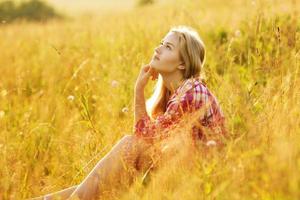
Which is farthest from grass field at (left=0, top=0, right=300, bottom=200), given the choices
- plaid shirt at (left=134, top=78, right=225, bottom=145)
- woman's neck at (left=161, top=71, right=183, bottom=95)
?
woman's neck at (left=161, top=71, right=183, bottom=95)

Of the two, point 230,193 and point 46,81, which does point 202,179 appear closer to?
point 230,193

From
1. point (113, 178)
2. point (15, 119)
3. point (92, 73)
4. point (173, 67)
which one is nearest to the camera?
point (113, 178)

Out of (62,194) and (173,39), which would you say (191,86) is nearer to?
(173,39)

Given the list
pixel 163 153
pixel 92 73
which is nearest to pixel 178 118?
pixel 163 153

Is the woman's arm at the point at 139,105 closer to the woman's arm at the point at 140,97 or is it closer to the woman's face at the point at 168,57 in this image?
the woman's arm at the point at 140,97

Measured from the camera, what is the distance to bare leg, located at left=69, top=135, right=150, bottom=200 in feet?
10.5

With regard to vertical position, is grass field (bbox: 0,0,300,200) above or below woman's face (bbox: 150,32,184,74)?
below

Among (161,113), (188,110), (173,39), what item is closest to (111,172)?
(188,110)

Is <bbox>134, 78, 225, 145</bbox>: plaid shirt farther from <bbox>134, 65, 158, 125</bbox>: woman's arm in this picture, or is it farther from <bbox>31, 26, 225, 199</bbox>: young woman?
<bbox>134, 65, 158, 125</bbox>: woman's arm

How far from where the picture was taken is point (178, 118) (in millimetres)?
3303

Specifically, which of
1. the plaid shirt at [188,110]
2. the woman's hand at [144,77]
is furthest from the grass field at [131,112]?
the woman's hand at [144,77]

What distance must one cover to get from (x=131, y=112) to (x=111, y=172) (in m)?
0.94

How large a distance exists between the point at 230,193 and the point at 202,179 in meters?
0.15

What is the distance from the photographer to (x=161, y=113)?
3678 millimetres
